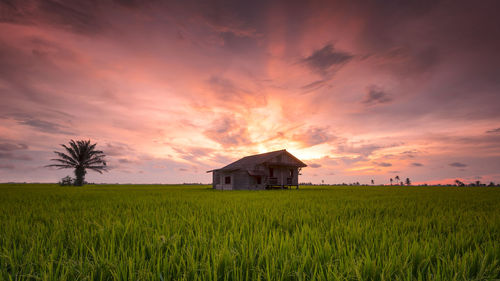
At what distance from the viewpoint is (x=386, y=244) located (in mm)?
3008

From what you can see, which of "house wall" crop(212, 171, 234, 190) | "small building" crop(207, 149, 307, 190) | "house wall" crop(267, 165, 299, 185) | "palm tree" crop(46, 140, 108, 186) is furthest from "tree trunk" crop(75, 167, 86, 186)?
"house wall" crop(267, 165, 299, 185)

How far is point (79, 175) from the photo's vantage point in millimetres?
49656

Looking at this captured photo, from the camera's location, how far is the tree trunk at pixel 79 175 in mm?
48875

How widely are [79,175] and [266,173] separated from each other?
4429 cm

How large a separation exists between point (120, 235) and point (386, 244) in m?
3.98

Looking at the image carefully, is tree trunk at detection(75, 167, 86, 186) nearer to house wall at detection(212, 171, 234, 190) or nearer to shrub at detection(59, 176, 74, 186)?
shrub at detection(59, 176, 74, 186)

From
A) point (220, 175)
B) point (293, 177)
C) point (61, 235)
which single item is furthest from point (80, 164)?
point (61, 235)

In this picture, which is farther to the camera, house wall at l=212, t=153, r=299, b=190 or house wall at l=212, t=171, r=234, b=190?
house wall at l=212, t=171, r=234, b=190

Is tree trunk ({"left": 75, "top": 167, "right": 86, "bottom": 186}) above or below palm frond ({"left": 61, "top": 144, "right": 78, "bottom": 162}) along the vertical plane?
below

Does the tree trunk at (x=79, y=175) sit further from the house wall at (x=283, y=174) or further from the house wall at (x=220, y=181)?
the house wall at (x=283, y=174)

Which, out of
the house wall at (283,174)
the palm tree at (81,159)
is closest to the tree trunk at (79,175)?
the palm tree at (81,159)

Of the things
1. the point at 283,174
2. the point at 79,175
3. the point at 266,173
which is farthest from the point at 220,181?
the point at 79,175

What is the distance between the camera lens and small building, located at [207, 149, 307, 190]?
3222 cm

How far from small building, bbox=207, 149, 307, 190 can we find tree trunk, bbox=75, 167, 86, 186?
35.1 metres
